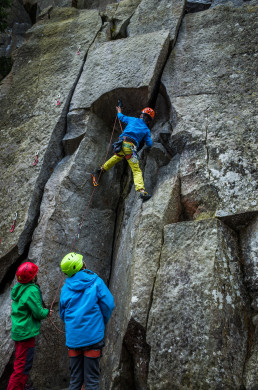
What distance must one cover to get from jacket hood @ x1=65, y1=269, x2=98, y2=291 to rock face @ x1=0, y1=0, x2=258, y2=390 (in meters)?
1.05

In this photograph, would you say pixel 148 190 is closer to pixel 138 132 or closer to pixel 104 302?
pixel 138 132

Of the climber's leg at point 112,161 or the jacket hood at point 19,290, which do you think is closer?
the jacket hood at point 19,290

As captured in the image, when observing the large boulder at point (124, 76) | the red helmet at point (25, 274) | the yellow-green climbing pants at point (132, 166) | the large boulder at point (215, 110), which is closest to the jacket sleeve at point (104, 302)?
the red helmet at point (25, 274)

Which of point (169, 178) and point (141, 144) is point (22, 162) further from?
point (169, 178)

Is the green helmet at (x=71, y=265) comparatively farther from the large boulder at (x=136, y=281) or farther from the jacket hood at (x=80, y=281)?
the large boulder at (x=136, y=281)

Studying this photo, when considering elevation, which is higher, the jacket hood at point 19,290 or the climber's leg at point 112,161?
the climber's leg at point 112,161

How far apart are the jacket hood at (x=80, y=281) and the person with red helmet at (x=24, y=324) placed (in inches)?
34.2

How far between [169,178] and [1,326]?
421 cm

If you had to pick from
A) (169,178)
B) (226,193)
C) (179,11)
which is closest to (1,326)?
(169,178)

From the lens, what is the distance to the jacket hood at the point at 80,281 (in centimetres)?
418

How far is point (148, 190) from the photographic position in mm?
6445

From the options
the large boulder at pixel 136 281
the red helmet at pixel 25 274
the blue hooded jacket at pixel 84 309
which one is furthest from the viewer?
the red helmet at pixel 25 274

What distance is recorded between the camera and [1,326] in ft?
19.1

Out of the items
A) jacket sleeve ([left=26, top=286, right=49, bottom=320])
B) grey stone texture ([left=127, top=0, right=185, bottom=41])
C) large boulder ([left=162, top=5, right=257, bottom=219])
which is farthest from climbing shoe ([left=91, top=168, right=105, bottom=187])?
grey stone texture ([left=127, top=0, right=185, bottom=41])
